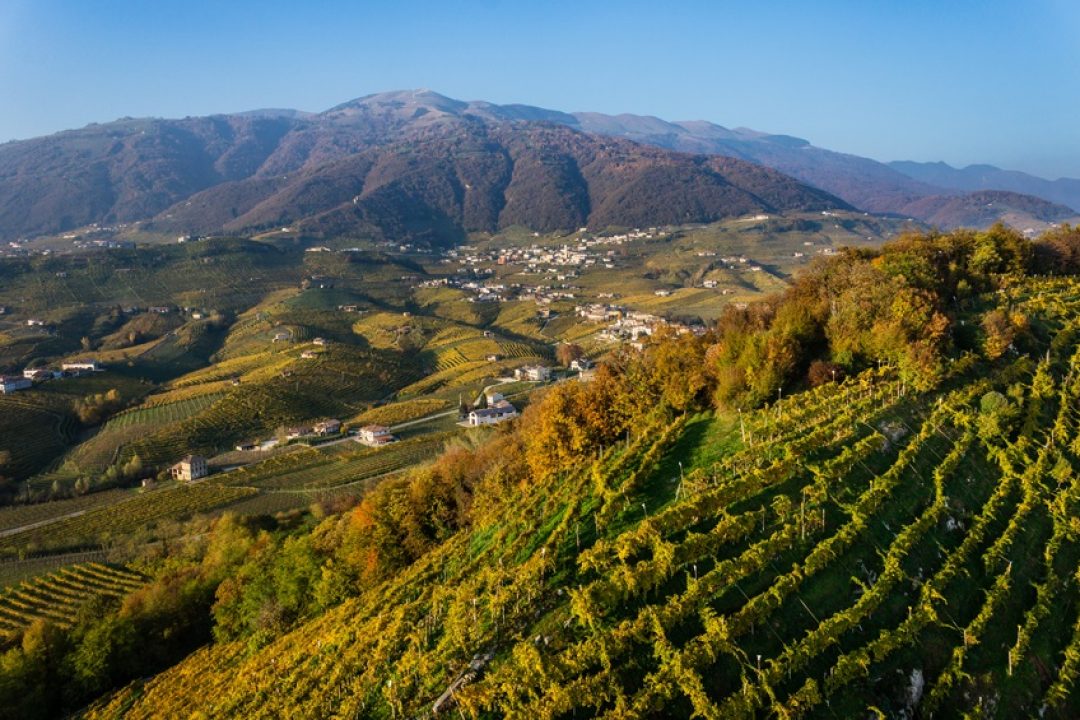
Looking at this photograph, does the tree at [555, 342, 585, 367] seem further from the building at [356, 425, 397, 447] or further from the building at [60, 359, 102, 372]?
the building at [60, 359, 102, 372]

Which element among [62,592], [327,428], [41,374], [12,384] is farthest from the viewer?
[41,374]

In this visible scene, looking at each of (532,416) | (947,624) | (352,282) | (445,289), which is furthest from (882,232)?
(947,624)

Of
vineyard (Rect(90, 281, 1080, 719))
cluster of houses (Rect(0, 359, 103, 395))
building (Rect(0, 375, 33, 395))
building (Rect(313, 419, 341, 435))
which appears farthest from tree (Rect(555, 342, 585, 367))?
vineyard (Rect(90, 281, 1080, 719))

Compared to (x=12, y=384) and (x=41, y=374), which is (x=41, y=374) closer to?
(x=41, y=374)

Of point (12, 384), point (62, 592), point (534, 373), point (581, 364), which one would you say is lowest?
point (12, 384)

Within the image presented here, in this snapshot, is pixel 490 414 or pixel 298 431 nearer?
pixel 490 414

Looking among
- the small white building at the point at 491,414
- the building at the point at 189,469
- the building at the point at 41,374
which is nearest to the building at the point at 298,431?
the building at the point at 189,469

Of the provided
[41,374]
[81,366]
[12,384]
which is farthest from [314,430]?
[81,366]

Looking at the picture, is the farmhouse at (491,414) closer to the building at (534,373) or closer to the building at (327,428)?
the building at (327,428)
